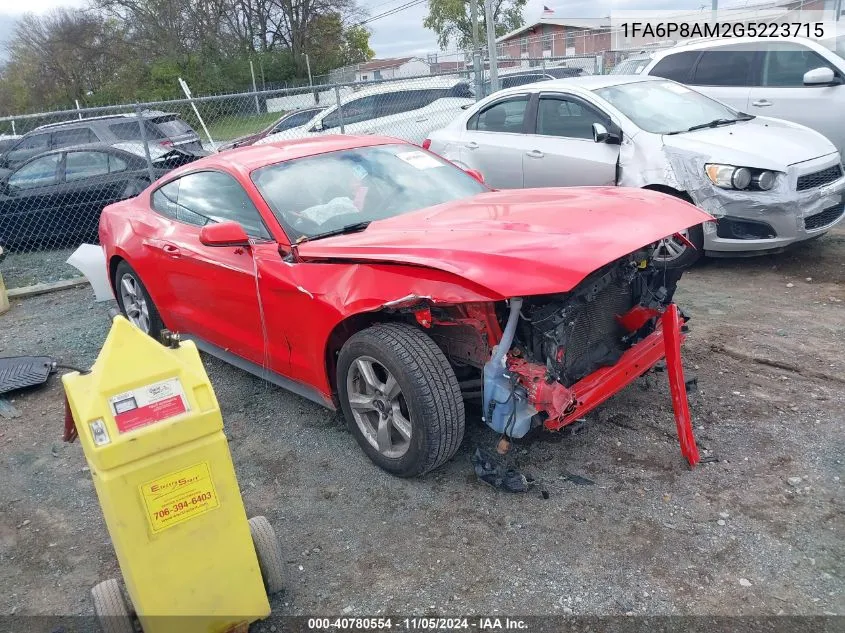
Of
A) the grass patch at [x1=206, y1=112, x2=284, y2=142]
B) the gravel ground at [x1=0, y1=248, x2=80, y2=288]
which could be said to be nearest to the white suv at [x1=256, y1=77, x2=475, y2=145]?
the grass patch at [x1=206, y1=112, x2=284, y2=142]

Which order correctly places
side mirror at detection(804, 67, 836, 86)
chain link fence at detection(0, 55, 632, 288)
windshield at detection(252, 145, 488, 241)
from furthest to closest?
1. chain link fence at detection(0, 55, 632, 288)
2. side mirror at detection(804, 67, 836, 86)
3. windshield at detection(252, 145, 488, 241)

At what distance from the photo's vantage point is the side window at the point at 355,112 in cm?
1248

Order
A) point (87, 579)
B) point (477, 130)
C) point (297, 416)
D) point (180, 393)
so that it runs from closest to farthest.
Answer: point (180, 393) < point (87, 579) < point (297, 416) < point (477, 130)

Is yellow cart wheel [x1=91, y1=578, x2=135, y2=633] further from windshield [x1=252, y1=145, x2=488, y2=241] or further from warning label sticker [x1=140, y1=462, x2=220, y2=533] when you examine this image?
windshield [x1=252, y1=145, x2=488, y2=241]

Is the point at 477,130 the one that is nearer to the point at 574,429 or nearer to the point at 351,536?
the point at 574,429

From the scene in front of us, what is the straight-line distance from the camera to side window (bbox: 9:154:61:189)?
977cm

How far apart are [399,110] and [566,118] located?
22.0 feet

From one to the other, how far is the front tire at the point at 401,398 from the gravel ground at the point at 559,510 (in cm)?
19

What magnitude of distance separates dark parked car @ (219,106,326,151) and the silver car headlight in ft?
32.3

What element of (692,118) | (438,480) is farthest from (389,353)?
(692,118)

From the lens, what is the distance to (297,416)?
4.32 metres

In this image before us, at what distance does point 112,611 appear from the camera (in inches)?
95.4

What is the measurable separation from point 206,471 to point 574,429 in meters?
2.12

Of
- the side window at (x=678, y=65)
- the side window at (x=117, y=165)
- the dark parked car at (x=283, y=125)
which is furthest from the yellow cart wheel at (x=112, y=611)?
the dark parked car at (x=283, y=125)
